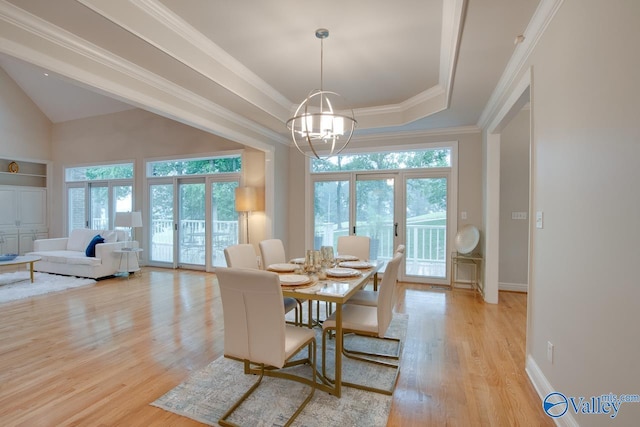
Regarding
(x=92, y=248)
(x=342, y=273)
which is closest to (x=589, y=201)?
(x=342, y=273)

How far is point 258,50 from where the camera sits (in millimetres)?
3117

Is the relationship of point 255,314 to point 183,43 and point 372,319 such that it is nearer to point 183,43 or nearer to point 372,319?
point 372,319

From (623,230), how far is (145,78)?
378 cm

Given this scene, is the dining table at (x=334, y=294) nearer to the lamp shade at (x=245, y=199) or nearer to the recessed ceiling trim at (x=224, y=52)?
the recessed ceiling trim at (x=224, y=52)

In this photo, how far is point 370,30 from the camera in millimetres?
2801

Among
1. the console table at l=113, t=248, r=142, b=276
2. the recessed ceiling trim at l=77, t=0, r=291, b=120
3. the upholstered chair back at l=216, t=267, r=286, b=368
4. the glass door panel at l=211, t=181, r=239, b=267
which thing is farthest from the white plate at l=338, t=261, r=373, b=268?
the console table at l=113, t=248, r=142, b=276

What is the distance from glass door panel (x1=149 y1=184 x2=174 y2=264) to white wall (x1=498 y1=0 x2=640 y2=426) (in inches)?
257

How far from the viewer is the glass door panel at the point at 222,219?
612 centimetres

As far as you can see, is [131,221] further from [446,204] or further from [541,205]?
[541,205]

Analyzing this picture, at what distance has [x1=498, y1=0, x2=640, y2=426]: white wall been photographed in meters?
1.24

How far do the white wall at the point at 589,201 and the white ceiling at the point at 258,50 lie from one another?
2.13 feet

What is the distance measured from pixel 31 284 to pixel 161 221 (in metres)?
2.33

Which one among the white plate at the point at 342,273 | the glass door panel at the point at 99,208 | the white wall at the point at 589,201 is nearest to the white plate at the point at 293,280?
the white plate at the point at 342,273

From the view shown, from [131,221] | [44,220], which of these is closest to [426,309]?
[131,221]
